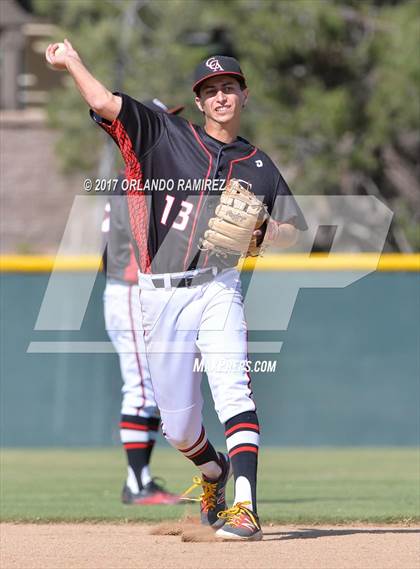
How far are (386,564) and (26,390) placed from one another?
602 cm

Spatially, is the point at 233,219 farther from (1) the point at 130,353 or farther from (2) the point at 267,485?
(2) the point at 267,485

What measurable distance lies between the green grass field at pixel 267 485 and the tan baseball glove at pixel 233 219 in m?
1.68

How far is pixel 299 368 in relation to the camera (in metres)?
10.1

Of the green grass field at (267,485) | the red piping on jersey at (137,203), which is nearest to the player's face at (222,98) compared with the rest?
the red piping on jersey at (137,203)

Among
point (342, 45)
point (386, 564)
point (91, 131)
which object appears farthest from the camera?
point (91, 131)

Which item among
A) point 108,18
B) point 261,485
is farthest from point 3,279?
point 108,18

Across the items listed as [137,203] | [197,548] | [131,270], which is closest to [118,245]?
[131,270]

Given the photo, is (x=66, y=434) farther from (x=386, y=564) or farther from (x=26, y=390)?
(x=386, y=564)

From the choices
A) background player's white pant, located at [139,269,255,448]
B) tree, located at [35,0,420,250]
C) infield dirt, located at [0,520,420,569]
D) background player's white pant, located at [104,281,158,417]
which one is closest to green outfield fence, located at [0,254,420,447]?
background player's white pant, located at [104,281,158,417]

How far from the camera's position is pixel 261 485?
8.00 meters

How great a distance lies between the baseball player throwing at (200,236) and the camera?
16.6 ft

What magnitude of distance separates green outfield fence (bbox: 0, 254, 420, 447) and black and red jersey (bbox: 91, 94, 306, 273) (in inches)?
185

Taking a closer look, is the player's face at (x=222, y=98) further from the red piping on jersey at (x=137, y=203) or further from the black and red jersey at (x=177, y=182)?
the red piping on jersey at (x=137, y=203)

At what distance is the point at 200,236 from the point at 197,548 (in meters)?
1.36
